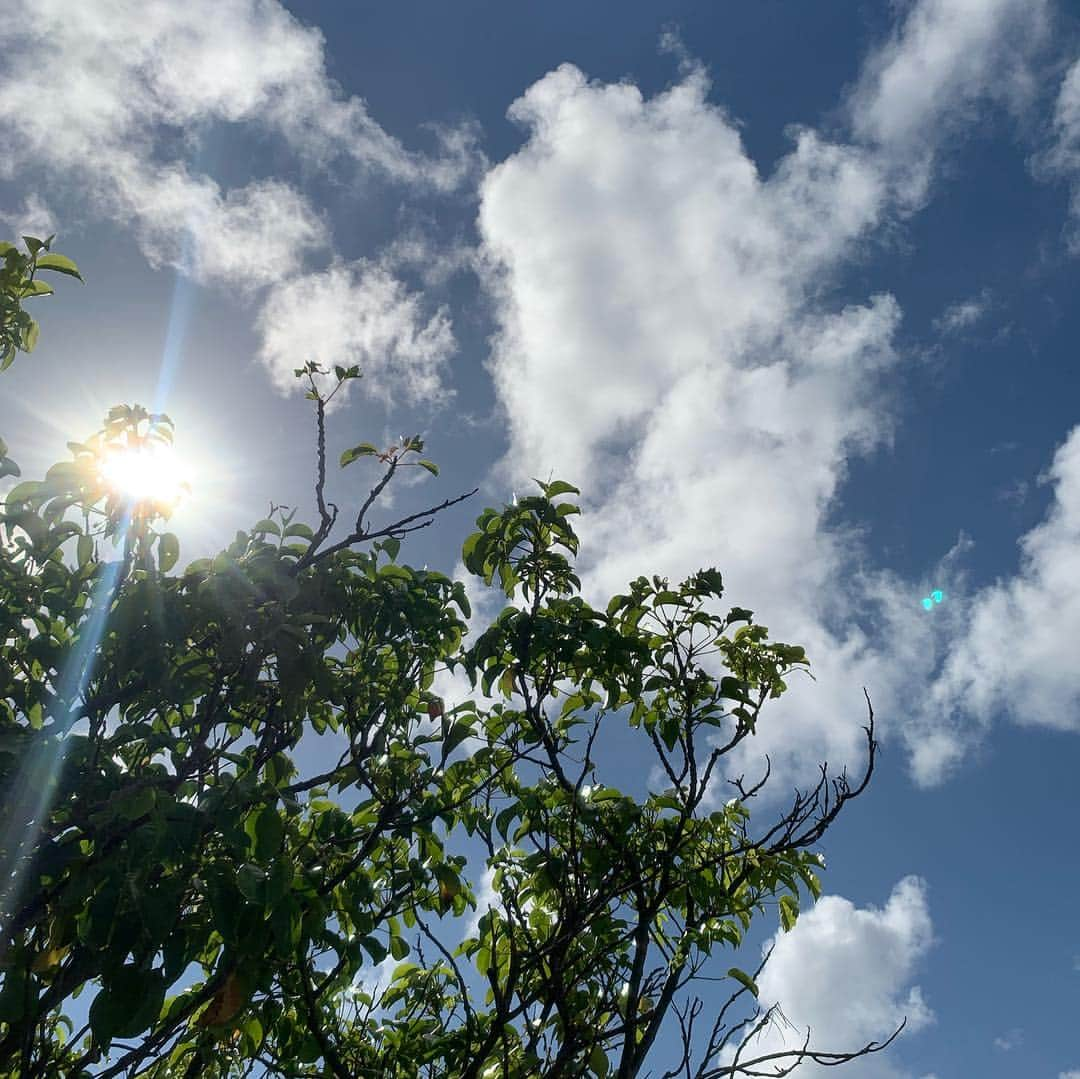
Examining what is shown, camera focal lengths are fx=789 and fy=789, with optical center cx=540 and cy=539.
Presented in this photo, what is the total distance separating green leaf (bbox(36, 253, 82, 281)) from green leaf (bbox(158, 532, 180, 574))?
1209mm

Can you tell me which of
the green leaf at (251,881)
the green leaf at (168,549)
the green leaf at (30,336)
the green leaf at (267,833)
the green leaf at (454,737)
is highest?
the green leaf at (30,336)

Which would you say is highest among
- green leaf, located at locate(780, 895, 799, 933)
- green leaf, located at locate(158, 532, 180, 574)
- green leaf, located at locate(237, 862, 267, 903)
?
green leaf, located at locate(158, 532, 180, 574)

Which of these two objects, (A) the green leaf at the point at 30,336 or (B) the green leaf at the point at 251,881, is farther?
(A) the green leaf at the point at 30,336

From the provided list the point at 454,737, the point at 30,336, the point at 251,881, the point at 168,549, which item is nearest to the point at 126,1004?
the point at 251,881

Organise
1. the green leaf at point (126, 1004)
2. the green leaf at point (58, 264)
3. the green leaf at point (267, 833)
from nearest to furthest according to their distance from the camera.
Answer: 1. the green leaf at point (126, 1004)
2. the green leaf at point (267, 833)
3. the green leaf at point (58, 264)

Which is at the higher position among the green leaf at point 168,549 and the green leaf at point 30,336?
the green leaf at point 30,336

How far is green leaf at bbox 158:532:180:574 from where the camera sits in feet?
11.7

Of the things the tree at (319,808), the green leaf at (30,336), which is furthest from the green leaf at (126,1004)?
the green leaf at (30,336)

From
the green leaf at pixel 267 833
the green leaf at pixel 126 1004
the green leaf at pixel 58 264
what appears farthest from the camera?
the green leaf at pixel 58 264

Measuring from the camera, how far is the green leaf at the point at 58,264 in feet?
11.2

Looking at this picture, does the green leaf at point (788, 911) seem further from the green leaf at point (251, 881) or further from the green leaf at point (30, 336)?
the green leaf at point (30, 336)

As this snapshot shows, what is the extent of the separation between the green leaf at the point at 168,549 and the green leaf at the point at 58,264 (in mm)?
1209

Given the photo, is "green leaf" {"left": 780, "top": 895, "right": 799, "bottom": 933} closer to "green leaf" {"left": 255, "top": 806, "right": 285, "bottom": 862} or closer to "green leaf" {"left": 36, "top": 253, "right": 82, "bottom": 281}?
"green leaf" {"left": 255, "top": 806, "right": 285, "bottom": 862}

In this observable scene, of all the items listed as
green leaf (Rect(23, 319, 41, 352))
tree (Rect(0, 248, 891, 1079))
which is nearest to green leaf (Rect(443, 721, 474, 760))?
tree (Rect(0, 248, 891, 1079))
